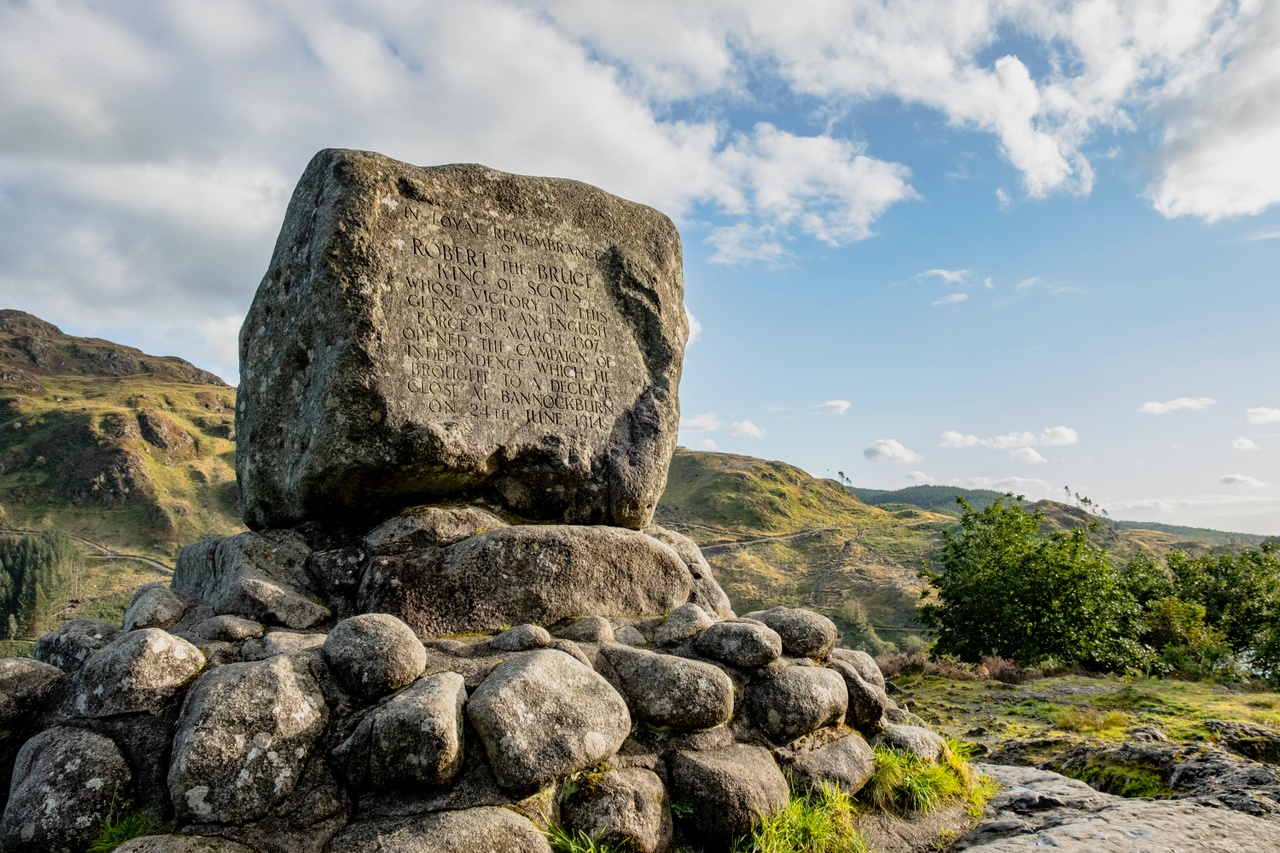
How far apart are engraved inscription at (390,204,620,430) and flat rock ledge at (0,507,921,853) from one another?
158 cm

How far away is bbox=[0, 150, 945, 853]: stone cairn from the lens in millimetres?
4094

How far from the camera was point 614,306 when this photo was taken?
8648mm

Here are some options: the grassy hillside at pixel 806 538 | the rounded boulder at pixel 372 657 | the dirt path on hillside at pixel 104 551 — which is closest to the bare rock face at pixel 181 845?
the rounded boulder at pixel 372 657

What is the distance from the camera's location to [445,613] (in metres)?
6.32

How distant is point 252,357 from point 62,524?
391ft

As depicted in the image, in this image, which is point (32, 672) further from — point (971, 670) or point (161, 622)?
point (971, 670)

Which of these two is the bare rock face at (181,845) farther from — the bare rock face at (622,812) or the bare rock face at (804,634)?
the bare rock face at (804,634)

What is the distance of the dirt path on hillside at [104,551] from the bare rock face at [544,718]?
9881 centimetres

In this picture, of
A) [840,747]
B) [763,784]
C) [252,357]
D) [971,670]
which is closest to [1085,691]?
[971,670]

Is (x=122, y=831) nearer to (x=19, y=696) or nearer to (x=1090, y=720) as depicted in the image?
(x=19, y=696)

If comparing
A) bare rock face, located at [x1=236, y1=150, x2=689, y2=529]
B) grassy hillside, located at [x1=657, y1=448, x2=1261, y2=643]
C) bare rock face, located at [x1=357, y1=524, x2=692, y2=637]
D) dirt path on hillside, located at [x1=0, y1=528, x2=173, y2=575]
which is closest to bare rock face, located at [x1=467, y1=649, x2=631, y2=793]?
bare rock face, located at [x1=357, y1=524, x2=692, y2=637]

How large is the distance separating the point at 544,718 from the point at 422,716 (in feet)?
2.29

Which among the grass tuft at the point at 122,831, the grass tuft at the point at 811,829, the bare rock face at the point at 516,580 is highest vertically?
the bare rock face at the point at 516,580

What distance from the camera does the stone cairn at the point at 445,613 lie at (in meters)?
4.09
